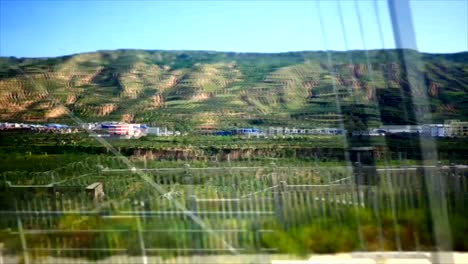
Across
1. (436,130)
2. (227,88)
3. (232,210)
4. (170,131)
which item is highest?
(227,88)

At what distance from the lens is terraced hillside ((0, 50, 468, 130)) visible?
9547mm

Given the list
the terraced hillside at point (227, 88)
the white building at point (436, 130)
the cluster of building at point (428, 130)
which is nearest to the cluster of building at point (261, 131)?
the terraced hillside at point (227, 88)

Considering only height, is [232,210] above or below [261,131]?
below

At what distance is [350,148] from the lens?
9242mm

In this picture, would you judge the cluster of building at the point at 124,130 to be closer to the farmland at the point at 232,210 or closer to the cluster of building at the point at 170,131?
the cluster of building at the point at 170,131

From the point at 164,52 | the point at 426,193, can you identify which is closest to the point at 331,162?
the point at 426,193

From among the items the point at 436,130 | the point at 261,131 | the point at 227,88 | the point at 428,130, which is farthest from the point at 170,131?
the point at 428,130

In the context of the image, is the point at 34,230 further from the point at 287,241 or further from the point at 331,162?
the point at 331,162

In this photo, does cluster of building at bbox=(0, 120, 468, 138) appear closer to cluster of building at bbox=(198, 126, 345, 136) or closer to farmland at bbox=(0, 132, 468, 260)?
cluster of building at bbox=(198, 126, 345, 136)

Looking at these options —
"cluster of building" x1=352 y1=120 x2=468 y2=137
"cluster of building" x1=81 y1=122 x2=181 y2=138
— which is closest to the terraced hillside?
"cluster of building" x1=352 y1=120 x2=468 y2=137

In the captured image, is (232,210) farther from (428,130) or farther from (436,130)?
(436,130)

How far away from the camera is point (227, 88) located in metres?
13.9

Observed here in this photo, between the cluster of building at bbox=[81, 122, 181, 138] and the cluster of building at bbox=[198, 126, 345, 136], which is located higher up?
the cluster of building at bbox=[81, 122, 181, 138]

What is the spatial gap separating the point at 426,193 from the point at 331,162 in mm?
2151
